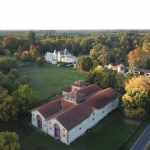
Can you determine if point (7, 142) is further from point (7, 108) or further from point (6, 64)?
point (6, 64)

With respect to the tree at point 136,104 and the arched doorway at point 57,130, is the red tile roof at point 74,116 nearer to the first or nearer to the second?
the arched doorway at point 57,130

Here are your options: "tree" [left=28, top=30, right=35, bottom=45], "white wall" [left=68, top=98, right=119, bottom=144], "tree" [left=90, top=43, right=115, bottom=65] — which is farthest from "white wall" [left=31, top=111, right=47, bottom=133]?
"tree" [left=28, top=30, right=35, bottom=45]

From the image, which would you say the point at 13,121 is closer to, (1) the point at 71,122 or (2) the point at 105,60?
(1) the point at 71,122

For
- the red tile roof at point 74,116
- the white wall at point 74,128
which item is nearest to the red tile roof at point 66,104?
the red tile roof at point 74,116

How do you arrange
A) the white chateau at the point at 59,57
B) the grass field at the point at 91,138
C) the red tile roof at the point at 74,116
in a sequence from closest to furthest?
1. the grass field at the point at 91,138
2. the red tile roof at the point at 74,116
3. the white chateau at the point at 59,57

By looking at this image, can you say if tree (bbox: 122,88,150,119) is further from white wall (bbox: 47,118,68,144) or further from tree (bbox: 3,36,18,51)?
tree (bbox: 3,36,18,51)

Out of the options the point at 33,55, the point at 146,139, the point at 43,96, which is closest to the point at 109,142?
the point at 146,139

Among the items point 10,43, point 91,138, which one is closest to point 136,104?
point 91,138

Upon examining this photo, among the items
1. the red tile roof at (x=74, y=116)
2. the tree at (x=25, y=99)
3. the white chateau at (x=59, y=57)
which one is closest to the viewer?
the red tile roof at (x=74, y=116)
